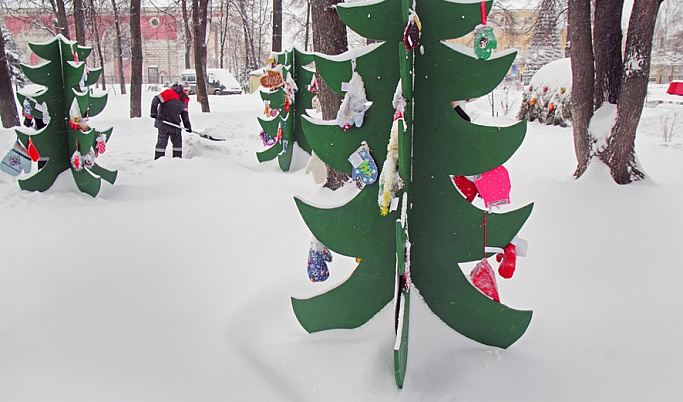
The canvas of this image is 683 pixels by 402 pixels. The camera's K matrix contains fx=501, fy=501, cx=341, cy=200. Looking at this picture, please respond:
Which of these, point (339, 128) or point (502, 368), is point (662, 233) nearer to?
point (502, 368)

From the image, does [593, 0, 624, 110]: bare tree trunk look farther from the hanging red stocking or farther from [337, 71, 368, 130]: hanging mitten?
[337, 71, 368, 130]: hanging mitten

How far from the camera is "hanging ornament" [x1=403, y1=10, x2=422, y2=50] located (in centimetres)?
234

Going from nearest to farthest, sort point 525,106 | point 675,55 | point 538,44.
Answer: point 525,106 → point 538,44 → point 675,55

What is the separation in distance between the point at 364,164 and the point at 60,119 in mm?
5231

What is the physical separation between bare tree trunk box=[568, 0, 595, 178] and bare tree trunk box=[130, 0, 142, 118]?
12.1 metres

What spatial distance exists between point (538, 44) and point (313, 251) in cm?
2827

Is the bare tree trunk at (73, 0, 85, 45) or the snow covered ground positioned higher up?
the bare tree trunk at (73, 0, 85, 45)

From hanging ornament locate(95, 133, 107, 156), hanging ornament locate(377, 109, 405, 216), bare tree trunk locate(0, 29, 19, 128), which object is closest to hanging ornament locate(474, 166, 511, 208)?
hanging ornament locate(377, 109, 405, 216)

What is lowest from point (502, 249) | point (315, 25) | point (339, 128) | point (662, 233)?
point (662, 233)

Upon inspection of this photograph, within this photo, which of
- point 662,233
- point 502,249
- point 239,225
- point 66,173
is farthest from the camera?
point 66,173

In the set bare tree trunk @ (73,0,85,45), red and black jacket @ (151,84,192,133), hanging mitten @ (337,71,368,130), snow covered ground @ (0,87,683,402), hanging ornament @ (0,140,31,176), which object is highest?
bare tree trunk @ (73,0,85,45)

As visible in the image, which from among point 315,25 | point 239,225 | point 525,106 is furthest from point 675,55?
point 239,225

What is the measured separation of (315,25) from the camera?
6.38 m

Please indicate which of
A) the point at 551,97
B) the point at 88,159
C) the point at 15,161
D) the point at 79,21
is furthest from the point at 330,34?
the point at 79,21
